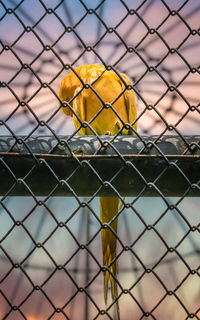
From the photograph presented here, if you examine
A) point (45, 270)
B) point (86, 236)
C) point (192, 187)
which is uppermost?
point (86, 236)

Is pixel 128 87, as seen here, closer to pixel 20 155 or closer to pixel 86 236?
pixel 20 155

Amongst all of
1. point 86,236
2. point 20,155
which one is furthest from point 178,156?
point 86,236

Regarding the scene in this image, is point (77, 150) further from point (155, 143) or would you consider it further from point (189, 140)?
point (189, 140)

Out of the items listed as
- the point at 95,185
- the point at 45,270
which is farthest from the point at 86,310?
the point at 95,185

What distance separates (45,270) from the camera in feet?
8.76

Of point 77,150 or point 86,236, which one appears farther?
point 86,236

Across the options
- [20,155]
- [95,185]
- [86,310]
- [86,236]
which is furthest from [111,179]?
[86,310]

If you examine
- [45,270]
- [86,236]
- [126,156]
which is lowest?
[126,156]

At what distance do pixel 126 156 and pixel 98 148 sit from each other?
92 mm

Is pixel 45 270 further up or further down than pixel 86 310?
further up

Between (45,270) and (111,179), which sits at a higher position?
(45,270)

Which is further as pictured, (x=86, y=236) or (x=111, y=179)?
(x=86, y=236)

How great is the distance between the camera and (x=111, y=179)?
1123 mm

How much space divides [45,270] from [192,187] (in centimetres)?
184
